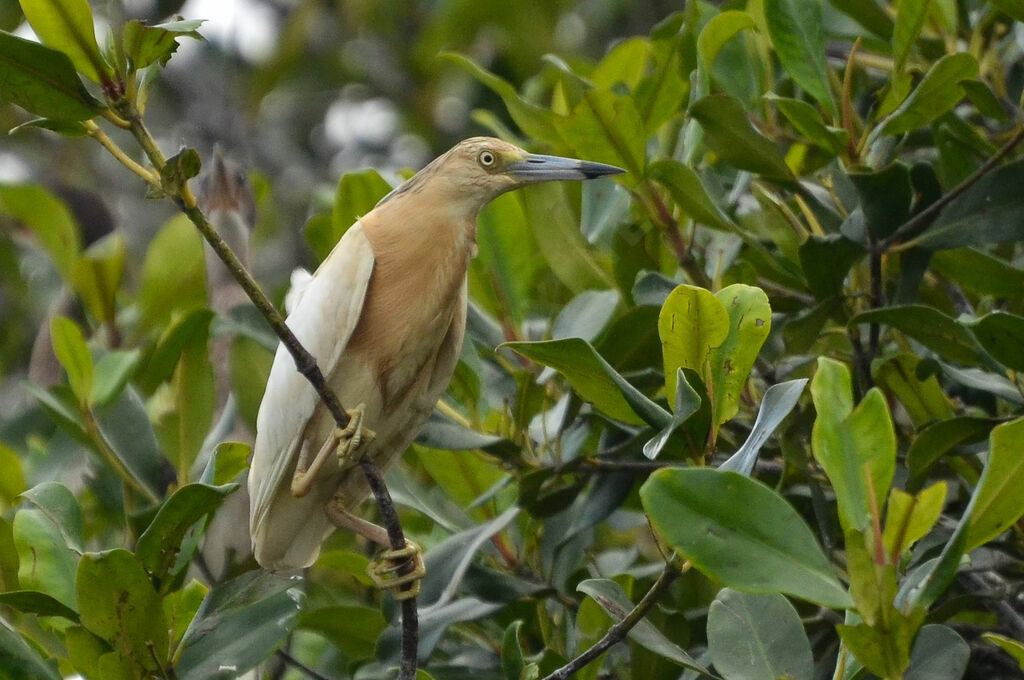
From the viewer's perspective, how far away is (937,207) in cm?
244

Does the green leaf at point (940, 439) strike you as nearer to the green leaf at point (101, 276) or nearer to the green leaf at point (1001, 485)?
the green leaf at point (1001, 485)

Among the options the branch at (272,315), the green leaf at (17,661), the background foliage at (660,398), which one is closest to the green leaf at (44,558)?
the background foliage at (660,398)

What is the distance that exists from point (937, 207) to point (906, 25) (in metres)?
0.37

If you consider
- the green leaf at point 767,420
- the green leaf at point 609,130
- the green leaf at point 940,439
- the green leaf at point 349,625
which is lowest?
the green leaf at point 349,625

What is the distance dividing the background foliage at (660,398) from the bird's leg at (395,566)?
4cm

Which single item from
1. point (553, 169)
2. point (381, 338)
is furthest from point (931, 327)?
point (381, 338)

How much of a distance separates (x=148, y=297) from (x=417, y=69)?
3.31 meters

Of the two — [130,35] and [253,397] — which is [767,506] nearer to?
[130,35]

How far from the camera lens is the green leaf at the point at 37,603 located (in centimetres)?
209

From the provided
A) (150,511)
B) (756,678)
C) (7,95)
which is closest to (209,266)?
(150,511)

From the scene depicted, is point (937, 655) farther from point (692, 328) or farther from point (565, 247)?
point (565, 247)

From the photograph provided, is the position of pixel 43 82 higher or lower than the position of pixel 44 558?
higher

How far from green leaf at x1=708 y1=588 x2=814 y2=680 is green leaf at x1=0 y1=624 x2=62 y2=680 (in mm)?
1156

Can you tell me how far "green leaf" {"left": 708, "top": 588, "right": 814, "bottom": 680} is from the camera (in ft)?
6.34
